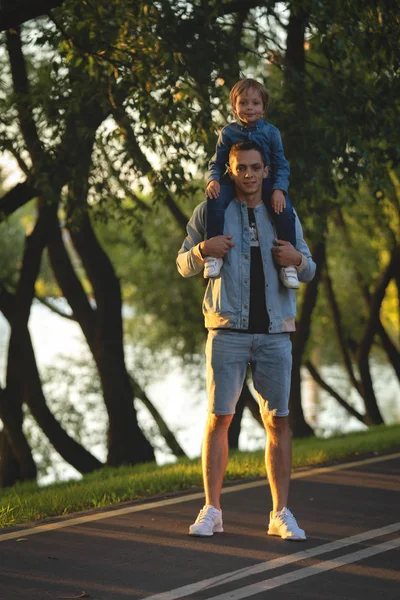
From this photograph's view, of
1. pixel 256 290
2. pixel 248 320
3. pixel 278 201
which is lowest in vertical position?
pixel 248 320

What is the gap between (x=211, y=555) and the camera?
18.4 ft

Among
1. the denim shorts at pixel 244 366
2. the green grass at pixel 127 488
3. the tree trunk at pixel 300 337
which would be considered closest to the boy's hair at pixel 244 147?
the denim shorts at pixel 244 366

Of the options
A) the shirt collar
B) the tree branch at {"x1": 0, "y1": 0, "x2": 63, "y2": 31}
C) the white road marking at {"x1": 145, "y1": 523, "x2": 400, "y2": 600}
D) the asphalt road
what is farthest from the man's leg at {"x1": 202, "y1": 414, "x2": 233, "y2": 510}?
the tree branch at {"x1": 0, "y1": 0, "x2": 63, "y2": 31}

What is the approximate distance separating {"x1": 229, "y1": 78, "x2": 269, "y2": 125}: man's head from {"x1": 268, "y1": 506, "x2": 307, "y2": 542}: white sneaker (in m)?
2.27

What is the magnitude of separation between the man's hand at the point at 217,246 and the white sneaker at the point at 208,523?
4.78 feet

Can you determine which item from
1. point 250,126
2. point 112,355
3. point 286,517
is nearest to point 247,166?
point 250,126

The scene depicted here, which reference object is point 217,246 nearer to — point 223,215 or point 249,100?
point 223,215

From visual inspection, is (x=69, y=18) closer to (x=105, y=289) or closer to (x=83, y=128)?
(x=83, y=128)

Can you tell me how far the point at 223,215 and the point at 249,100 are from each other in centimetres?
68

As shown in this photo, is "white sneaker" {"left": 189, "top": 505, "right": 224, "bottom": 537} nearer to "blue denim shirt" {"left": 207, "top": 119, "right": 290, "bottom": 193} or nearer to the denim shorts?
the denim shorts

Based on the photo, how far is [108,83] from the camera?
9992 mm

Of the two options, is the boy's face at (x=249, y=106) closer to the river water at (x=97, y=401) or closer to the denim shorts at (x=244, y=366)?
the denim shorts at (x=244, y=366)

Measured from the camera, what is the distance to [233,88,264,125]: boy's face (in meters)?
6.07

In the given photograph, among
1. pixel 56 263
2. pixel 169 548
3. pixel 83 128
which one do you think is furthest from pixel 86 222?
pixel 169 548
